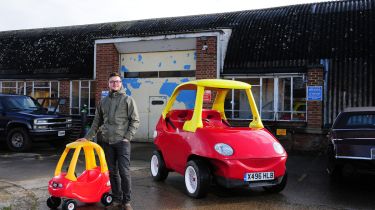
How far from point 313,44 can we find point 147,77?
6402 mm

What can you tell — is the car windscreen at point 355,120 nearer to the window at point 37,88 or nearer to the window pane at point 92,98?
the window pane at point 92,98

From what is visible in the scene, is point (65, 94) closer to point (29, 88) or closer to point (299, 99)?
point (29, 88)

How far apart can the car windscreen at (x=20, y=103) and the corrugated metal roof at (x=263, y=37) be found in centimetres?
313

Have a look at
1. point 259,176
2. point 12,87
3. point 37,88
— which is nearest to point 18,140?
point 37,88

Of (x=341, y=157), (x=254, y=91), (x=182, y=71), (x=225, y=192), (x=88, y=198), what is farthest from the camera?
(x=182, y=71)

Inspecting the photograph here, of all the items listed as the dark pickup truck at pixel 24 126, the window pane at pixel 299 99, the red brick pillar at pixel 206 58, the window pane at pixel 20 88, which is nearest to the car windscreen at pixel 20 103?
the dark pickup truck at pixel 24 126

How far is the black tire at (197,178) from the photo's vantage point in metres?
6.61

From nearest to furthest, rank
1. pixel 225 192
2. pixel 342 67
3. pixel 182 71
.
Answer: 1. pixel 225 192
2. pixel 342 67
3. pixel 182 71

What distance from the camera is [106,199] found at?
20.3 ft

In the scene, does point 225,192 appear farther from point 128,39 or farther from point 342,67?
point 128,39

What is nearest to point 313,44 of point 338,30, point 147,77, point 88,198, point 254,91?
point 338,30

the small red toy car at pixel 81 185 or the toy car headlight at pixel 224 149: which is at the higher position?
the toy car headlight at pixel 224 149

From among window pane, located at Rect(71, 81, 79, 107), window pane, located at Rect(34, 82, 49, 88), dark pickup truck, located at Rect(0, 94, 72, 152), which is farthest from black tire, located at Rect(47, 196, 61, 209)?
window pane, located at Rect(34, 82, 49, 88)

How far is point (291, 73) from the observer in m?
13.8
